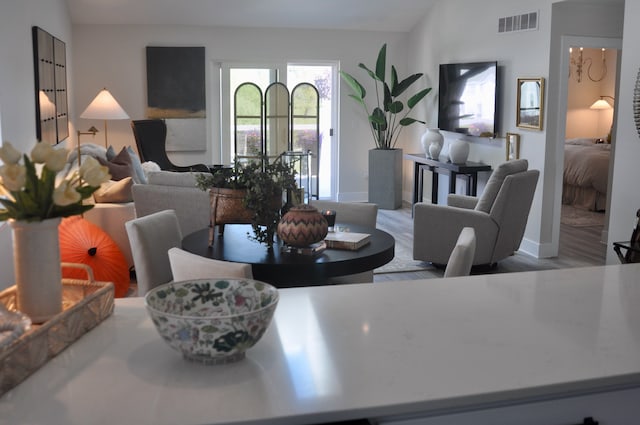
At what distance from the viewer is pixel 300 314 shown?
1.71m

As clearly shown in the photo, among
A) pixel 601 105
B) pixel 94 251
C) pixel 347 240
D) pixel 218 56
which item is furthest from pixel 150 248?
pixel 601 105

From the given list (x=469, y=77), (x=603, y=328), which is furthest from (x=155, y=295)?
(x=469, y=77)

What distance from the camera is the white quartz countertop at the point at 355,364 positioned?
3.98 feet

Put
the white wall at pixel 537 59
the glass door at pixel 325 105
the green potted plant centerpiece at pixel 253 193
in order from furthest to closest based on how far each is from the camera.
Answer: the glass door at pixel 325 105, the white wall at pixel 537 59, the green potted plant centerpiece at pixel 253 193

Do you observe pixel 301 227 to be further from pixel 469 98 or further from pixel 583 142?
pixel 583 142

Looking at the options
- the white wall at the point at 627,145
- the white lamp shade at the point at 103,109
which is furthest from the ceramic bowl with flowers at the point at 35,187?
the white lamp shade at the point at 103,109

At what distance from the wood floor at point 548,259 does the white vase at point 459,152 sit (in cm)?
89

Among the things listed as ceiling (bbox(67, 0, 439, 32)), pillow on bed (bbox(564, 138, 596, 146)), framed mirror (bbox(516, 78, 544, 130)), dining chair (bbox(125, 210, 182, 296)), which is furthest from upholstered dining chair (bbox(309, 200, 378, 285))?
pillow on bed (bbox(564, 138, 596, 146))

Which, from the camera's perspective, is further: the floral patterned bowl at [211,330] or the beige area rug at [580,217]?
the beige area rug at [580,217]

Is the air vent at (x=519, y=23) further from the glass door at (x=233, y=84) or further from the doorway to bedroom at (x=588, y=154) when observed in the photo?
the glass door at (x=233, y=84)

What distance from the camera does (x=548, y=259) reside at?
20.3 ft

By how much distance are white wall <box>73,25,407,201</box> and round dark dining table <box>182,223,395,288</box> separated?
207 inches

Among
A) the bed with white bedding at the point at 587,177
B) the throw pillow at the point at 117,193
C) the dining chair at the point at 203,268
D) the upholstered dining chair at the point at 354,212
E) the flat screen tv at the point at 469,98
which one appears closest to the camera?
the dining chair at the point at 203,268

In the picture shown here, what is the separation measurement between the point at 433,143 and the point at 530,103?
5.15 feet
